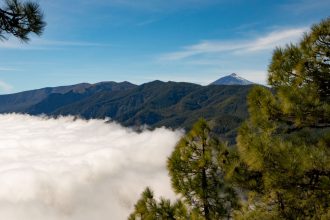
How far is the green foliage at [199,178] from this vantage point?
1661cm

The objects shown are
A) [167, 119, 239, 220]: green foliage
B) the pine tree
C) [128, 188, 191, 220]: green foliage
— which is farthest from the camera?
[128, 188, 191, 220]: green foliage

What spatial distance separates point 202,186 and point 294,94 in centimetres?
701

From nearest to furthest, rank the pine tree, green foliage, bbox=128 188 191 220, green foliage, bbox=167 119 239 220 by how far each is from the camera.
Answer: the pine tree, green foliage, bbox=167 119 239 220, green foliage, bbox=128 188 191 220

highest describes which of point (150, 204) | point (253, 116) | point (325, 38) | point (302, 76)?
point (325, 38)

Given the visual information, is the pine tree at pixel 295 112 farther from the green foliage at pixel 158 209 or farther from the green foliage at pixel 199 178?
the green foliage at pixel 158 209

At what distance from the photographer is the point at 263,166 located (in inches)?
353

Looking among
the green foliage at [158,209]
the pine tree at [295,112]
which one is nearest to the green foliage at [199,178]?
the green foliage at [158,209]

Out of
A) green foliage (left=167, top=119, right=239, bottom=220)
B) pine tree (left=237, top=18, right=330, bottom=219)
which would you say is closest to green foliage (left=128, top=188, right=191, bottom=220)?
green foliage (left=167, top=119, right=239, bottom=220)

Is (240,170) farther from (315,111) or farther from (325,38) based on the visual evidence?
(325,38)

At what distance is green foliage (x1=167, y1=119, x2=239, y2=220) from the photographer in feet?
54.5

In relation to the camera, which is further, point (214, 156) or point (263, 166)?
point (214, 156)

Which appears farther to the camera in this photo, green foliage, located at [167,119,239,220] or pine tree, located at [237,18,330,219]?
green foliage, located at [167,119,239,220]

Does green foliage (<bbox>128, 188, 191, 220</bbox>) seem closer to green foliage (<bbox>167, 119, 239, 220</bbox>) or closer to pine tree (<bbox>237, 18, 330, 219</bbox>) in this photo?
green foliage (<bbox>167, 119, 239, 220</bbox>)

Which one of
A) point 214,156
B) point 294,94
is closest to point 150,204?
point 214,156
